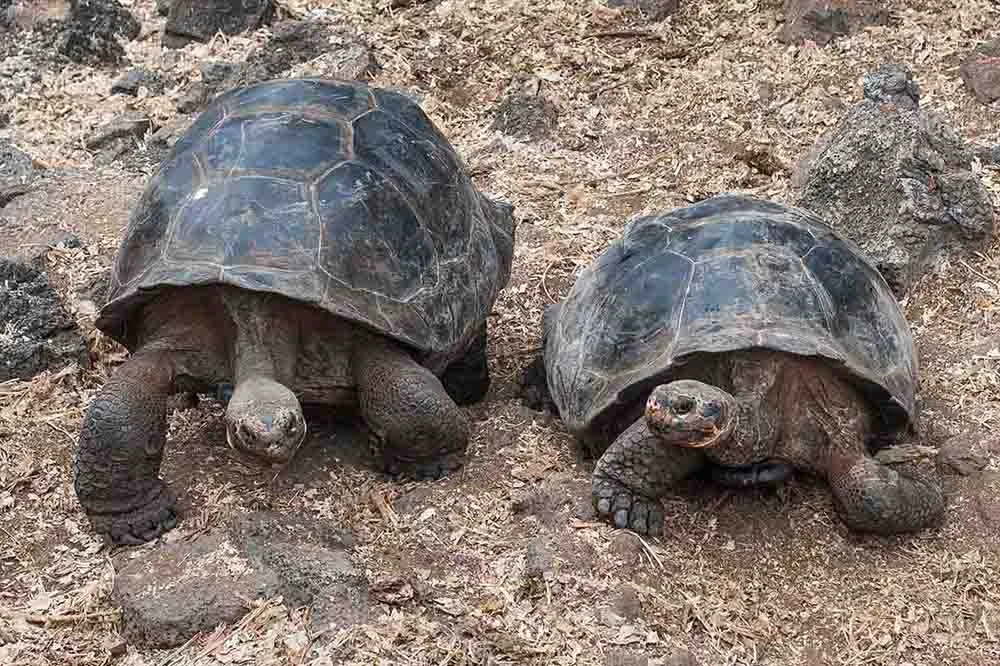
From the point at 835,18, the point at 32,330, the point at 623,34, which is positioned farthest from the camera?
the point at 623,34

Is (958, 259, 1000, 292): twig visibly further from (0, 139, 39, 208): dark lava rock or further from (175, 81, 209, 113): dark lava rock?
(0, 139, 39, 208): dark lava rock

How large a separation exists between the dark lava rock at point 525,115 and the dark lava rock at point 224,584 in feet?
11.8

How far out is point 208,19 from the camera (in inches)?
322

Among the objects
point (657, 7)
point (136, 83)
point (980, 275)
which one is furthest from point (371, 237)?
point (657, 7)

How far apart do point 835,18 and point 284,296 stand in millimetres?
4337

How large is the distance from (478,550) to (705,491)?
87 centimetres

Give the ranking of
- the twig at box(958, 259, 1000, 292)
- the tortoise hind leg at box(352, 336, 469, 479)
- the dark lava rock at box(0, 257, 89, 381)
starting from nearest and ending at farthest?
the tortoise hind leg at box(352, 336, 469, 479)
the dark lava rock at box(0, 257, 89, 381)
the twig at box(958, 259, 1000, 292)

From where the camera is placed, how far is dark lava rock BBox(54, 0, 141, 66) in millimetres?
8039

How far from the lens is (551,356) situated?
510cm

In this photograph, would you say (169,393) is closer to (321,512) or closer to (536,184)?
(321,512)

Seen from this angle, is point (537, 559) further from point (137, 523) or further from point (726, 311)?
point (137, 523)

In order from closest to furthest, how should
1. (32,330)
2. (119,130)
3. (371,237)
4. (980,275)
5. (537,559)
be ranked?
(537,559), (371,237), (32,330), (980,275), (119,130)

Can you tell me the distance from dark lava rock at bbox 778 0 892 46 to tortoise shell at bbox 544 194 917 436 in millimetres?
2805

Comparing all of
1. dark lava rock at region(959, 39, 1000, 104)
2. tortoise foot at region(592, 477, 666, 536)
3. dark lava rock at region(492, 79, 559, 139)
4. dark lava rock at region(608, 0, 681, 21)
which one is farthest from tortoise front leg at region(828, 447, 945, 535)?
dark lava rock at region(608, 0, 681, 21)
